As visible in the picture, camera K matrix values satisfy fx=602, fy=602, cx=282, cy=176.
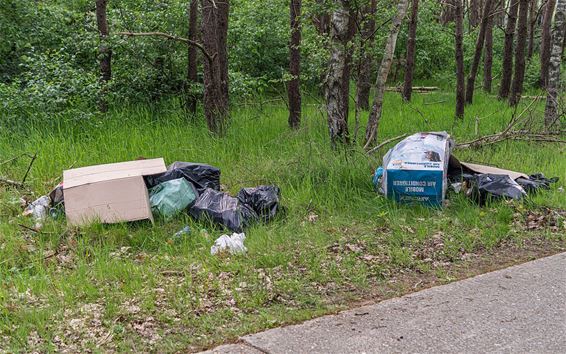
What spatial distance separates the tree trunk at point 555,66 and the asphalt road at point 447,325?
225 inches

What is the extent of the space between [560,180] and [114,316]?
18.4ft

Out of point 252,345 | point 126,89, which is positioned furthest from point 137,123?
point 252,345

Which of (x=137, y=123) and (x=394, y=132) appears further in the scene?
(x=394, y=132)

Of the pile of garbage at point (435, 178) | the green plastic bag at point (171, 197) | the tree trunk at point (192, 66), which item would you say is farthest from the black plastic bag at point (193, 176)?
the tree trunk at point (192, 66)

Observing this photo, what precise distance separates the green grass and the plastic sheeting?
148 millimetres

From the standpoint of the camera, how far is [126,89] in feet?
32.3

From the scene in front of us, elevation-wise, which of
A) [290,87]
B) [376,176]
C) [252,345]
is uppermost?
[290,87]

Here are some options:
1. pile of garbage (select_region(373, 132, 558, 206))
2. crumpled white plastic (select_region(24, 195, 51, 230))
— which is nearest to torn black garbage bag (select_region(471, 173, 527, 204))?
pile of garbage (select_region(373, 132, 558, 206))

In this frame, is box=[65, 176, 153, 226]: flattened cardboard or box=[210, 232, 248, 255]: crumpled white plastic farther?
box=[65, 176, 153, 226]: flattened cardboard

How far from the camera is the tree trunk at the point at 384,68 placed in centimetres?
751

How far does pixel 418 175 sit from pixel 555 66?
5175 millimetres

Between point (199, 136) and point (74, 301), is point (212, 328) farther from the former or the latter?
point (199, 136)

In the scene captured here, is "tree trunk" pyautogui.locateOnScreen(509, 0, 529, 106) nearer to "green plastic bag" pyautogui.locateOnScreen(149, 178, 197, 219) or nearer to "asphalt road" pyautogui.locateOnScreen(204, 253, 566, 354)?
"green plastic bag" pyautogui.locateOnScreen(149, 178, 197, 219)

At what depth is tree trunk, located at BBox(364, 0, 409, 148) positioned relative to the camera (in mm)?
7511
